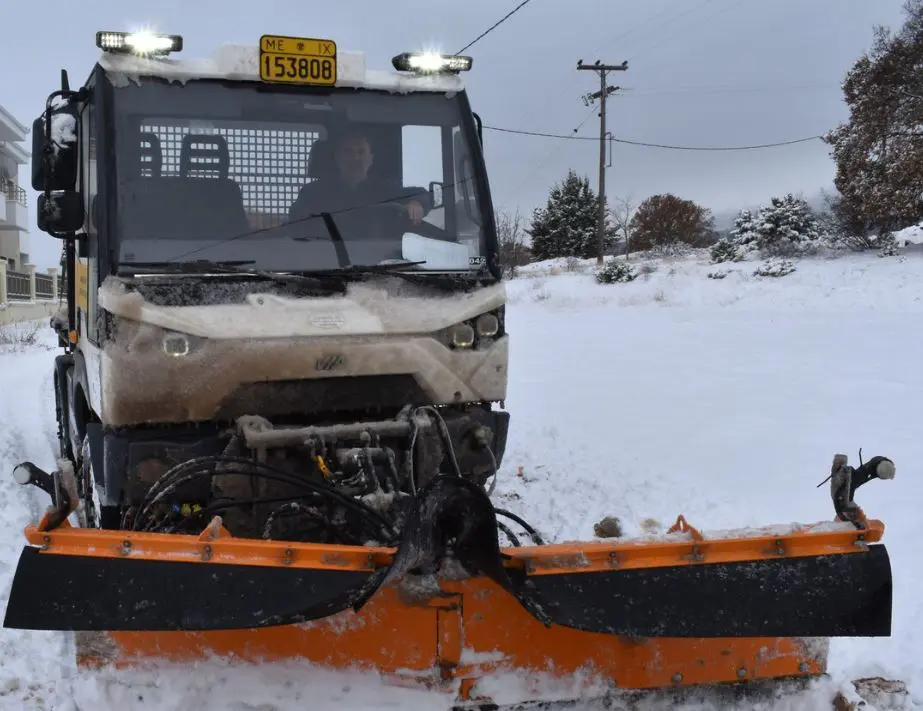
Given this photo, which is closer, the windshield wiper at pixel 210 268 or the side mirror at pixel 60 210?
the windshield wiper at pixel 210 268

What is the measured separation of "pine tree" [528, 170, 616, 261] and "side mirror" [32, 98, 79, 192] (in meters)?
38.7

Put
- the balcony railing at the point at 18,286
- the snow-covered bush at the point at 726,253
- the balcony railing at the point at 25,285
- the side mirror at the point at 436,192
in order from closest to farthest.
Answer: the side mirror at the point at 436,192 < the balcony railing at the point at 25,285 < the balcony railing at the point at 18,286 < the snow-covered bush at the point at 726,253

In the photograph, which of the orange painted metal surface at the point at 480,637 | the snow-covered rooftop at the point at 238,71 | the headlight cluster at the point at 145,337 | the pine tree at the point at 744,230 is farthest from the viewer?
the pine tree at the point at 744,230

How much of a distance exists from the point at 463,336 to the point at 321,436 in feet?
3.09

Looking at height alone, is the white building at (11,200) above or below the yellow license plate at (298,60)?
above

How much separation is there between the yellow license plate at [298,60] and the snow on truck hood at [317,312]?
1088 mm

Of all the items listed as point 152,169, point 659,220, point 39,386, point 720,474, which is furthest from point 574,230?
point 152,169

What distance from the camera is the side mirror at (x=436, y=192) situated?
13.9ft

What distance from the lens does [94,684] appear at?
2.73m

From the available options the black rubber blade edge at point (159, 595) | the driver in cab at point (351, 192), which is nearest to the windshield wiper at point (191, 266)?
the driver in cab at point (351, 192)

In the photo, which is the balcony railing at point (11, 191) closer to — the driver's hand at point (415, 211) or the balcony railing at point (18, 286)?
the balcony railing at point (18, 286)

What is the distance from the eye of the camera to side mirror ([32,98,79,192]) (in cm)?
369

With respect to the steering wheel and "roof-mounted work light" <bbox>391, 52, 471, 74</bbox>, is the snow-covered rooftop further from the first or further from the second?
the steering wheel

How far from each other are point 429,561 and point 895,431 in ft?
19.0
